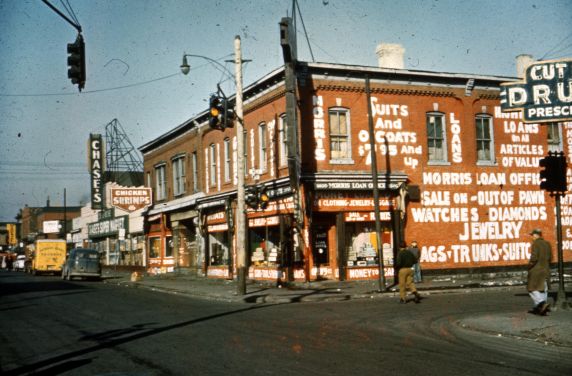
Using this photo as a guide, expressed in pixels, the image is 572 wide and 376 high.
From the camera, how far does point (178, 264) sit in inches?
1609

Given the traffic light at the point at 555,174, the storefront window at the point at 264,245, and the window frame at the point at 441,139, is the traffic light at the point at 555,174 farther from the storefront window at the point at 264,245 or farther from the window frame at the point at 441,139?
the storefront window at the point at 264,245

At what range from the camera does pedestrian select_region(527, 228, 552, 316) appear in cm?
1436

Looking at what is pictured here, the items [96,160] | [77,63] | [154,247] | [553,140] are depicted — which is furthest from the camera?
[96,160]

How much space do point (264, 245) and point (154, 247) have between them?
1695 cm

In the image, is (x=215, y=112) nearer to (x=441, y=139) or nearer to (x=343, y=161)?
(x=343, y=161)

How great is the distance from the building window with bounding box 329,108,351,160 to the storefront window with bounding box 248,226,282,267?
4224mm

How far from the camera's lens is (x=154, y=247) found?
148 ft

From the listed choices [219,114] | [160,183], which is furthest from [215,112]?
[160,183]

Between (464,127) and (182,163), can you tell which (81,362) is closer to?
(464,127)

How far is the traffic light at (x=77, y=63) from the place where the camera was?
14.0 m

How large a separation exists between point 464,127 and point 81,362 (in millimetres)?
23772

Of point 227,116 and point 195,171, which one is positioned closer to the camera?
point 227,116

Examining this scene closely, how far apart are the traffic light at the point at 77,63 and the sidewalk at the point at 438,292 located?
9490mm

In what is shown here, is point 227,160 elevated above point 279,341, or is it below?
above
